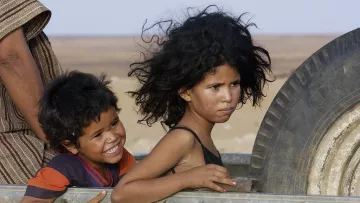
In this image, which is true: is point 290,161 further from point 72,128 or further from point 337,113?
point 72,128

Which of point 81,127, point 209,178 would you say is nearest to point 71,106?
point 81,127

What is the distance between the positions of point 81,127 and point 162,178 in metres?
0.54

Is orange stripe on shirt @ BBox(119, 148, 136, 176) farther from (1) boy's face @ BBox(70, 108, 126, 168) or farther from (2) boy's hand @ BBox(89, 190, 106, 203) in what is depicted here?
(2) boy's hand @ BBox(89, 190, 106, 203)

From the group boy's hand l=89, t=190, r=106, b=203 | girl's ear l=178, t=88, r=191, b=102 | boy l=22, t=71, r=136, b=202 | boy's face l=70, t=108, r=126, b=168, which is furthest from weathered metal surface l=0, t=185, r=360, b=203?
girl's ear l=178, t=88, r=191, b=102

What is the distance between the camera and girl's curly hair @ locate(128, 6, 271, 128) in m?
3.10

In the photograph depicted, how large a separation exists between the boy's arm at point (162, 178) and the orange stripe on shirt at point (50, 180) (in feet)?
0.87

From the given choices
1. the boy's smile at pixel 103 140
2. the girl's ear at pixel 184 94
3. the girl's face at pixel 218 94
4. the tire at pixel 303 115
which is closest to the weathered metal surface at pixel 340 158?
the tire at pixel 303 115

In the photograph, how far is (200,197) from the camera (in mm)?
2564

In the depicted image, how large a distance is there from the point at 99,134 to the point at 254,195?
89 centimetres

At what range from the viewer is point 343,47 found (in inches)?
124

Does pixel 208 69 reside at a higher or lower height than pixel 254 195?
higher

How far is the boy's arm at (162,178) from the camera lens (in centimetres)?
272

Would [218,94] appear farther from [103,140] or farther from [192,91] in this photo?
[103,140]

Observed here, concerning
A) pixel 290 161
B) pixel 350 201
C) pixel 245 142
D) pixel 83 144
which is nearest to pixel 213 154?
pixel 290 161
